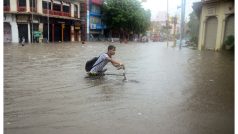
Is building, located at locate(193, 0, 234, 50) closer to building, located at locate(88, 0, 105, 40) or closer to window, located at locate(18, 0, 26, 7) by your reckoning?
window, located at locate(18, 0, 26, 7)

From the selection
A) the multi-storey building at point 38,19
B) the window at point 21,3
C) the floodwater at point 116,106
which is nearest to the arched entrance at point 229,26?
the floodwater at point 116,106

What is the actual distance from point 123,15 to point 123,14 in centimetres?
19

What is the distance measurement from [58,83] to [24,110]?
2.95 metres

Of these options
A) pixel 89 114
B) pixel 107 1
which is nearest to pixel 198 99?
pixel 89 114

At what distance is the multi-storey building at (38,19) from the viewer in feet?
137

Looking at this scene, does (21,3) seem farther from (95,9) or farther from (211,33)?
(211,33)

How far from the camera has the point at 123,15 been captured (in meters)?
58.7

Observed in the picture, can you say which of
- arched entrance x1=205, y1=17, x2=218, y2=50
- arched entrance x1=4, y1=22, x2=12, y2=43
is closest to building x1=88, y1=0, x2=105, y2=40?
arched entrance x1=4, y1=22, x2=12, y2=43

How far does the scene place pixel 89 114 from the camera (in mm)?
5320

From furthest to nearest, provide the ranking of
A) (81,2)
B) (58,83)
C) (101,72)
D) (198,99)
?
(81,2), (101,72), (58,83), (198,99)

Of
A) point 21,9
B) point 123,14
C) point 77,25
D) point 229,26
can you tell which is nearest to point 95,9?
point 123,14

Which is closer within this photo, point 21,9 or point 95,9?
point 21,9

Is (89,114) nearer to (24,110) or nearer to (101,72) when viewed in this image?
(24,110)

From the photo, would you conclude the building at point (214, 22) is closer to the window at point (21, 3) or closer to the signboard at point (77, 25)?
the window at point (21, 3)
